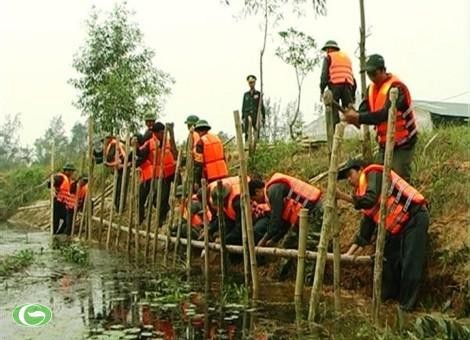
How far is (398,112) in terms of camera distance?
6695 millimetres

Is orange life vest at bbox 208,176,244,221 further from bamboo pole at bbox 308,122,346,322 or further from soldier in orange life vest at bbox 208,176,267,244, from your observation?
bamboo pole at bbox 308,122,346,322

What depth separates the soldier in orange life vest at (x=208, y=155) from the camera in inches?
389

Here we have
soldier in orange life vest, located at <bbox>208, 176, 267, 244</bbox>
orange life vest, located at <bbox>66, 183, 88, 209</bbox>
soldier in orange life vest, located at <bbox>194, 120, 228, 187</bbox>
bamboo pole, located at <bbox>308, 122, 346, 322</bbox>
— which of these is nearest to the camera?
bamboo pole, located at <bbox>308, 122, 346, 322</bbox>

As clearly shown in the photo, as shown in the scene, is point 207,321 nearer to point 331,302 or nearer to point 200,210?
point 331,302

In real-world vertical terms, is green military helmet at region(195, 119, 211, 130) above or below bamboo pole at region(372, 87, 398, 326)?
above

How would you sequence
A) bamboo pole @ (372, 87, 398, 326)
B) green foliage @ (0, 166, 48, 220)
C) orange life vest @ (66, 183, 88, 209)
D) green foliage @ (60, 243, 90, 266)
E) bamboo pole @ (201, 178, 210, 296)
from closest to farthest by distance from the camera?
bamboo pole @ (372, 87, 398, 326) < bamboo pole @ (201, 178, 210, 296) < green foliage @ (60, 243, 90, 266) < orange life vest @ (66, 183, 88, 209) < green foliage @ (0, 166, 48, 220)

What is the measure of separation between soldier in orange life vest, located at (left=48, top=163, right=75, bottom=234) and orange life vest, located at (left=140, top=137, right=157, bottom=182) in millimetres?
3546

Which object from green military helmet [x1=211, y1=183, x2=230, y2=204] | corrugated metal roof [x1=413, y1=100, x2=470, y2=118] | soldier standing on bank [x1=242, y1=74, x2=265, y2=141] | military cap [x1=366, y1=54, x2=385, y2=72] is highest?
corrugated metal roof [x1=413, y1=100, x2=470, y2=118]

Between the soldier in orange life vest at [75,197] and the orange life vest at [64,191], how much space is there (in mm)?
65

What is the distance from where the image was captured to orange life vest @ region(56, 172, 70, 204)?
1447 cm

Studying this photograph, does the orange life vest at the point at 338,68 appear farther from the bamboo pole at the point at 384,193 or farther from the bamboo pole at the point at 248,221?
the bamboo pole at the point at 384,193

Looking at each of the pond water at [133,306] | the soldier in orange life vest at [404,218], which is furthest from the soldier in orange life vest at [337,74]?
the soldier in orange life vest at [404,218]

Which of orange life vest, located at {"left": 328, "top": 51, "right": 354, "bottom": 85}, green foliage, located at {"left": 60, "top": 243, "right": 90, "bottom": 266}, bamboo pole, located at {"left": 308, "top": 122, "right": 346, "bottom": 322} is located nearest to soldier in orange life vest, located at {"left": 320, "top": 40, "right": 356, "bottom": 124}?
orange life vest, located at {"left": 328, "top": 51, "right": 354, "bottom": 85}

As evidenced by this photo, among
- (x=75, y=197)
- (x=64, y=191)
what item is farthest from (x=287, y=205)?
(x=64, y=191)
